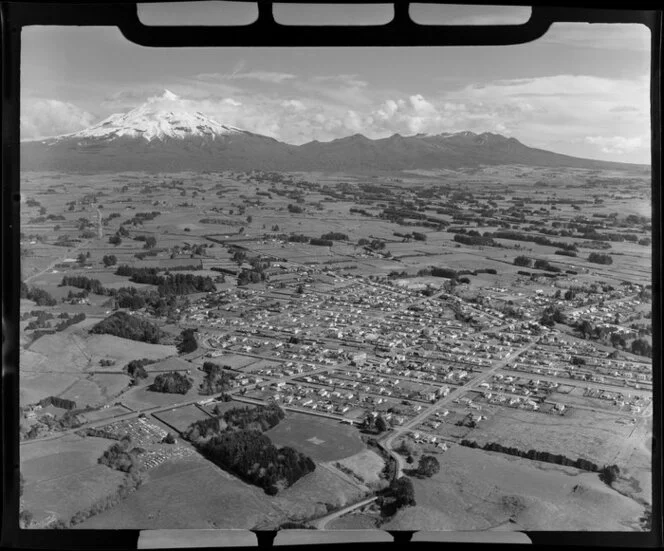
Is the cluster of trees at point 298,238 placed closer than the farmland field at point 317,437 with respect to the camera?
No

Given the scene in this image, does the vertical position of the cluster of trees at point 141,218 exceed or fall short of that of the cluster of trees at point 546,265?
it exceeds it

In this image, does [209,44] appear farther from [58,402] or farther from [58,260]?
[58,402]

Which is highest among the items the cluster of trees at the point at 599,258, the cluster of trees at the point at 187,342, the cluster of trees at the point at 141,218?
the cluster of trees at the point at 141,218

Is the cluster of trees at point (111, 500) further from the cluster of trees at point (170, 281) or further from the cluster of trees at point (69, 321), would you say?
the cluster of trees at point (170, 281)

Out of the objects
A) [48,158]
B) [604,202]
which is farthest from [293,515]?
[604,202]

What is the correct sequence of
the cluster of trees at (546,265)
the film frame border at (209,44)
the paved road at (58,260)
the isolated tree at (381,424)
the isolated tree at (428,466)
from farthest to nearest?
the cluster of trees at (546,265) → the isolated tree at (381,424) → the isolated tree at (428,466) → the paved road at (58,260) → the film frame border at (209,44)

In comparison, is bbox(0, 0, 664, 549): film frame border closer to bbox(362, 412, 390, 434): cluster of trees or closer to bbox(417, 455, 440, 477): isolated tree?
bbox(417, 455, 440, 477): isolated tree

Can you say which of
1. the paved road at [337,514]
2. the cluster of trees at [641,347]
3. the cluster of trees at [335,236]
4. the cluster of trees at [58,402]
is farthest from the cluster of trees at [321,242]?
the cluster of trees at [641,347]
